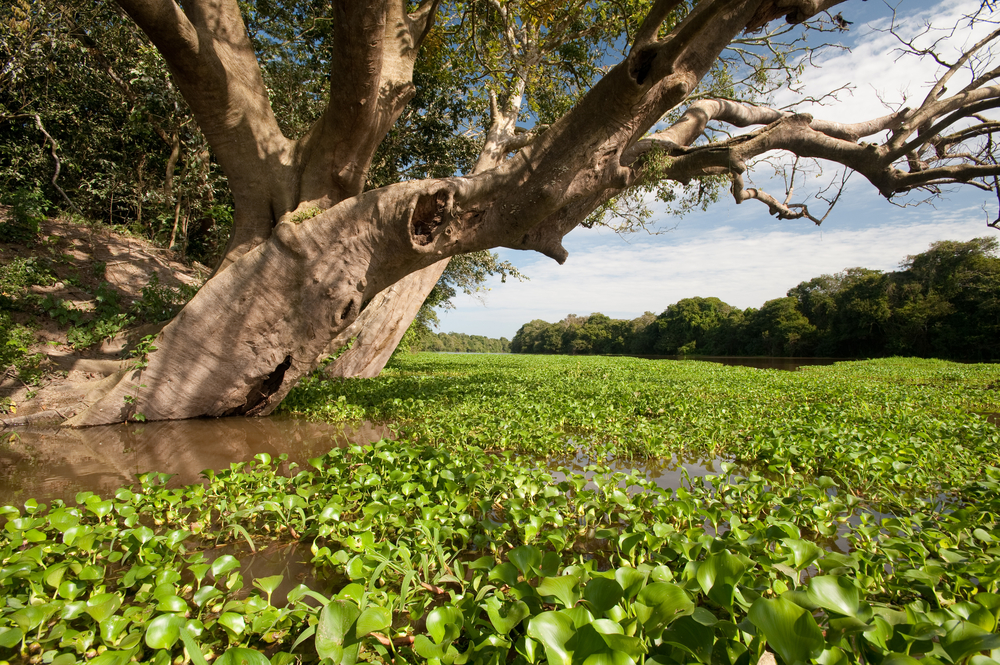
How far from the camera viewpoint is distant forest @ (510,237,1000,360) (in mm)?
29719

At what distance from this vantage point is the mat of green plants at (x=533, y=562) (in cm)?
108

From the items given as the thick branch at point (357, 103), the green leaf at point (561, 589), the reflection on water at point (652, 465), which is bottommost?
the reflection on water at point (652, 465)

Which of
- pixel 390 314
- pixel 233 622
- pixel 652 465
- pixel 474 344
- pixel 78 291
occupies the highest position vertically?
pixel 78 291

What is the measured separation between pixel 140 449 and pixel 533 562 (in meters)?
3.96

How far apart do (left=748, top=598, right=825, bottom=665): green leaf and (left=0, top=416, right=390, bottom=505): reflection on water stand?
11.1 ft

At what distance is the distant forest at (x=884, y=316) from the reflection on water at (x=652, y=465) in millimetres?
39434

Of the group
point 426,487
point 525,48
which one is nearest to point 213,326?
point 426,487

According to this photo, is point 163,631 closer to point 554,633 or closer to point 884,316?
point 554,633

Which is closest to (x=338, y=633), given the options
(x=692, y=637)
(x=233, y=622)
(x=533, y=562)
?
(x=233, y=622)

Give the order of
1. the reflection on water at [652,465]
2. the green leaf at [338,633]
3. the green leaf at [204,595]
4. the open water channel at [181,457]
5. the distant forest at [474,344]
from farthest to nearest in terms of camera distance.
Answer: the distant forest at [474,344]
the reflection on water at [652,465]
the open water channel at [181,457]
the green leaf at [204,595]
the green leaf at [338,633]

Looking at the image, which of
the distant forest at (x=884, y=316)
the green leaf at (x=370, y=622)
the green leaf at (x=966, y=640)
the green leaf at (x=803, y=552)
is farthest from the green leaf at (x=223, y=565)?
the distant forest at (x=884, y=316)

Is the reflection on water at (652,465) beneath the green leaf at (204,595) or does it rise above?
beneath

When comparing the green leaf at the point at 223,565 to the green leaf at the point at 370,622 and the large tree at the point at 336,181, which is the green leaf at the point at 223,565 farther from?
the large tree at the point at 336,181

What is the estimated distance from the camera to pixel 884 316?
3384 centimetres
